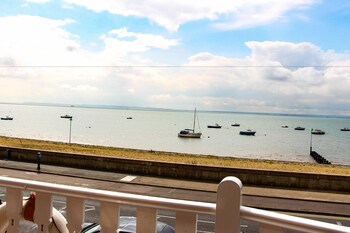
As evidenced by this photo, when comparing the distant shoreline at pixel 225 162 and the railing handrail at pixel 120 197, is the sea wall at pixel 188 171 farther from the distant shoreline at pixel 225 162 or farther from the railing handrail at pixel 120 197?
the railing handrail at pixel 120 197

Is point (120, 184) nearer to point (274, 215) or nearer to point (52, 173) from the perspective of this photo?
point (52, 173)

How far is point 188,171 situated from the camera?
22.3 m

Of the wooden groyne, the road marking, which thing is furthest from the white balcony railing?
the wooden groyne

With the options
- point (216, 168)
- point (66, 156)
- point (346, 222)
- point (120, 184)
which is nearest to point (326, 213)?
point (346, 222)

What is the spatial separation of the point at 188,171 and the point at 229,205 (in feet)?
66.3

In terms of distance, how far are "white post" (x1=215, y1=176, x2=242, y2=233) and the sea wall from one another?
19060mm

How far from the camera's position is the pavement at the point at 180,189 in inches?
663

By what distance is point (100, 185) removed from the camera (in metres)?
20.0

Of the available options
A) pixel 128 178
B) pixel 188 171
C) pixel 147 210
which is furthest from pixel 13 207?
pixel 188 171

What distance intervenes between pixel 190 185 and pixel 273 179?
4.77 meters

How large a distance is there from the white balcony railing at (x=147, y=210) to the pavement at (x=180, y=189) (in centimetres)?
1462

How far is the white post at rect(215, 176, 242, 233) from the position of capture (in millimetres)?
2230

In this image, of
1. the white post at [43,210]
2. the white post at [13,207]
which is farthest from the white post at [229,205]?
the white post at [13,207]

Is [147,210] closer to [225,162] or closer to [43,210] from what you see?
[43,210]
